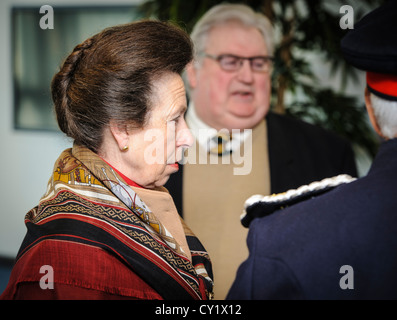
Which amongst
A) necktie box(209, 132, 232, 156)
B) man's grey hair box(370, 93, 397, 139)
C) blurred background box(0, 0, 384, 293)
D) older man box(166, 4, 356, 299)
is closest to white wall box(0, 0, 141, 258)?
blurred background box(0, 0, 384, 293)


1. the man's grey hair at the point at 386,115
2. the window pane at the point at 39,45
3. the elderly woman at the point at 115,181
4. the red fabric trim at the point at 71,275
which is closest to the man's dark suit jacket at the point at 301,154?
the elderly woman at the point at 115,181

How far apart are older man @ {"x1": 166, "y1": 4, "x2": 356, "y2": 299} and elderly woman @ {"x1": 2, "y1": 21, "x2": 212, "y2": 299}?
2.00 feet

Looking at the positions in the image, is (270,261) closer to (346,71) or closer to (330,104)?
(330,104)

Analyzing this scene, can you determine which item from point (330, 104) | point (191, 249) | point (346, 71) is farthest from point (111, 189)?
point (346, 71)

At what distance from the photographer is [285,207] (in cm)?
84

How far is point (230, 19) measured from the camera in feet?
6.09

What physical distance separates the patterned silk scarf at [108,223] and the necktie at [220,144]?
81cm

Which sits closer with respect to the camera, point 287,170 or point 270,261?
point 270,261

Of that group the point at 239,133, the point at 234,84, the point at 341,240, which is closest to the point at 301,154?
the point at 239,133

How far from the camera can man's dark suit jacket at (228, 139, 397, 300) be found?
737mm

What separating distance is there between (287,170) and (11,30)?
2.73m

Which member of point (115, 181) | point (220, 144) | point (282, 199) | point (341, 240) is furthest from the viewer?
point (220, 144)

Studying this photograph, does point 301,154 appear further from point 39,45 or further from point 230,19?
point 39,45

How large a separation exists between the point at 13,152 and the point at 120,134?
9.01 ft
